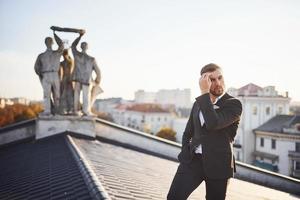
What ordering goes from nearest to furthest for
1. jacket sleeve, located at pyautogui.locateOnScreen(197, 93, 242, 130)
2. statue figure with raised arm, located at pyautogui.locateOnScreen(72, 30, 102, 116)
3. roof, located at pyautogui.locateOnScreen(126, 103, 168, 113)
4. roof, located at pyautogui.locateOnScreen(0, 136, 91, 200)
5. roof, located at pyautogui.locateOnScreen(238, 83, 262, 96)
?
jacket sleeve, located at pyautogui.locateOnScreen(197, 93, 242, 130), roof, located at pyautogui.locateOnScreen(0, 136, 91, 200), statue figure with raised arm, located at pyautogui.locateOnScreen(72, 30, 102, 116), roof, located at pyautogui.locateOnScreen(238, 83, 262, 96), roof, located at pyautogui.locateOnScreen(126, 103, 168, 113)

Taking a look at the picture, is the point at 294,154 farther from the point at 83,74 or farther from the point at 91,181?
the point at 91,181

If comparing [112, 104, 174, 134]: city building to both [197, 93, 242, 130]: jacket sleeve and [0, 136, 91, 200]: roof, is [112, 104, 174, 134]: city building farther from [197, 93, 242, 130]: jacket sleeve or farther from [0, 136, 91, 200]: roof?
[197, 93, 242, 130]: jacket sleeve

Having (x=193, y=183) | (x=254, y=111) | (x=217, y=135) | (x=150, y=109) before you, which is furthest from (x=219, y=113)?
(x=150, y=109)

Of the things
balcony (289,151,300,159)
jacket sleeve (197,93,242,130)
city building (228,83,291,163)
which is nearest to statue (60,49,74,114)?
jacket sleeve (197,93,242,130)

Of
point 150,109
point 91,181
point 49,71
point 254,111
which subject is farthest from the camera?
point 150,109

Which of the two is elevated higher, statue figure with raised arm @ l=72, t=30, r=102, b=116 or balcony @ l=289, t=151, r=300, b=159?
statue figure with raised arm @ l=72, t=30, r=102, b=116

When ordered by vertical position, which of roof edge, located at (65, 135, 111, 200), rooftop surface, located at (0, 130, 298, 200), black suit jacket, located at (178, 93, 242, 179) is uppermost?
black suit jacket, located at (178, 93, 242, 179)

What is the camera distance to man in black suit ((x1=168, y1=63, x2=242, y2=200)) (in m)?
2.63

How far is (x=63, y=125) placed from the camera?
26.9 feet

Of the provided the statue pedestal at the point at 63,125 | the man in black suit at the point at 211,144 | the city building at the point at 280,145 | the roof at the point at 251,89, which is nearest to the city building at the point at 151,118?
the roof at the point at 251,89

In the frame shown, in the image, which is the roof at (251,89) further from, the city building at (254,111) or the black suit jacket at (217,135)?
the black suit jacket at (217,135)

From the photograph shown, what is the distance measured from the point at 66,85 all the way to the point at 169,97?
13365 centimetres

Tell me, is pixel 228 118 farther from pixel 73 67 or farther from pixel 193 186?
pixel 73 67

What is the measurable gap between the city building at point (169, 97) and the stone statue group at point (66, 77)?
126 metres
